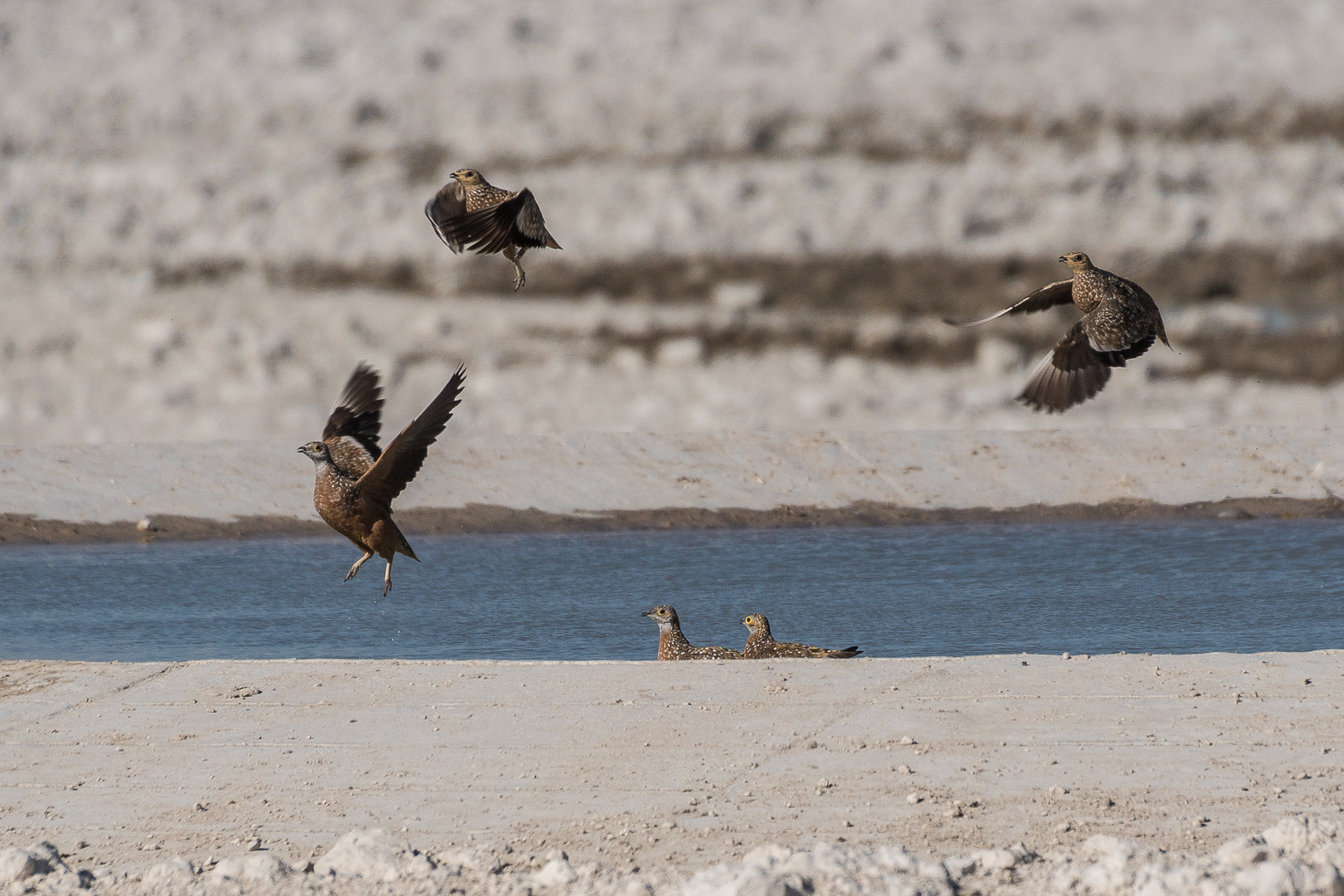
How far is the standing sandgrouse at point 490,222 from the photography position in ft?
19.1

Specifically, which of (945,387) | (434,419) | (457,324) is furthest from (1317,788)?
(457,324)

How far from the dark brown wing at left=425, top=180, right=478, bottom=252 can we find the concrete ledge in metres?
5.69

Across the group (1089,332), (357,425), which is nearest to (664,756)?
(1089,332)

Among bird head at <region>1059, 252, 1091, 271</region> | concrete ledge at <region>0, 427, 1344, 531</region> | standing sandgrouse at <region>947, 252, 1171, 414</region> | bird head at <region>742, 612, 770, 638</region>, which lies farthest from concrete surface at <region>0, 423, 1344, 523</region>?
bird head at <region>1059, 252, 1091, 271</region>

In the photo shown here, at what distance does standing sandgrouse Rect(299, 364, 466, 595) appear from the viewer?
6484mm

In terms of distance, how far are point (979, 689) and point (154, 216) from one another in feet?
46.9

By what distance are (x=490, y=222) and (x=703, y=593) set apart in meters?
4.31

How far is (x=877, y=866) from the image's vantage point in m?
4.50

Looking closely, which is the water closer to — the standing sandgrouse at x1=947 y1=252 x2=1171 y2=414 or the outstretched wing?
the outstretched wing

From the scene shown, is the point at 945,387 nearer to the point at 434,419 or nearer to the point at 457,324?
the point at 457,324

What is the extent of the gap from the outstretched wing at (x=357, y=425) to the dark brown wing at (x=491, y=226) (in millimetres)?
1546

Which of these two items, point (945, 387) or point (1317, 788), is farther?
point (945, 387)

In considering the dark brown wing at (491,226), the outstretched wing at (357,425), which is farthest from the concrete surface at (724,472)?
the dark brown wing at (491,226)

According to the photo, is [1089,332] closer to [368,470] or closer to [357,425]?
[368,470]
